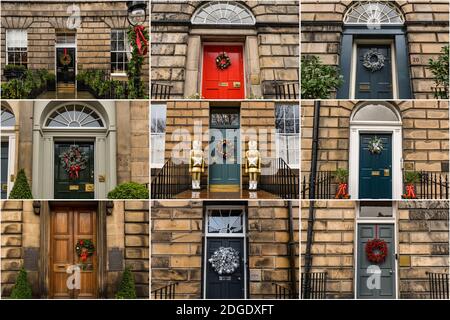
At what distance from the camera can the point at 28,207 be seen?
18.5ft

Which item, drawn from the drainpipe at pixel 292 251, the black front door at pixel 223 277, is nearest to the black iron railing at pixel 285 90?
the drainpipe at pixel 292 251

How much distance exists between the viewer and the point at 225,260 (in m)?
5.84

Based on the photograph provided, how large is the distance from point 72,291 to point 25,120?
2.02 metres

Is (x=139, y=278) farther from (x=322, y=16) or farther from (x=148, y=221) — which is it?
(x=322, y=16)

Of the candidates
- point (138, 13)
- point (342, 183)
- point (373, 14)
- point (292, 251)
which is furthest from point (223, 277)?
point (373, 14)

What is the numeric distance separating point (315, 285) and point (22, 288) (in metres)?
3.30

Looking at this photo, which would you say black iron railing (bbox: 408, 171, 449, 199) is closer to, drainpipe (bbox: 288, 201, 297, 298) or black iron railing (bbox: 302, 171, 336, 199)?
black iron railing (bbox: 302, 171, 336, 199)

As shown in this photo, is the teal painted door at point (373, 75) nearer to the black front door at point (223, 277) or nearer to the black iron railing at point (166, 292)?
the black front door at point (223, 277)

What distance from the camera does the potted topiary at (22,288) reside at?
5.60 m

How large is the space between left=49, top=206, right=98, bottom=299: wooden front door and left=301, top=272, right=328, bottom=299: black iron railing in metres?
2.39

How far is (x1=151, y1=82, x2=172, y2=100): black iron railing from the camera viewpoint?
18.9ft

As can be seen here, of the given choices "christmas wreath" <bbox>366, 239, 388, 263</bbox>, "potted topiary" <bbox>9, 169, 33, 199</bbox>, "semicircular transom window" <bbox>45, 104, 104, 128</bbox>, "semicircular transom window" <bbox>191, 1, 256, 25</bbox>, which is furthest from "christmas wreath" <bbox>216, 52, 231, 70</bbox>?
"christmas wreath" <bbox>366, 239, 388, 263</bbox>

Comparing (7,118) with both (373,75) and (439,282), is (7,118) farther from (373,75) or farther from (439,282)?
(439,282)

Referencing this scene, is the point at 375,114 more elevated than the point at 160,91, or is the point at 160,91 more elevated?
the point at 160,91
